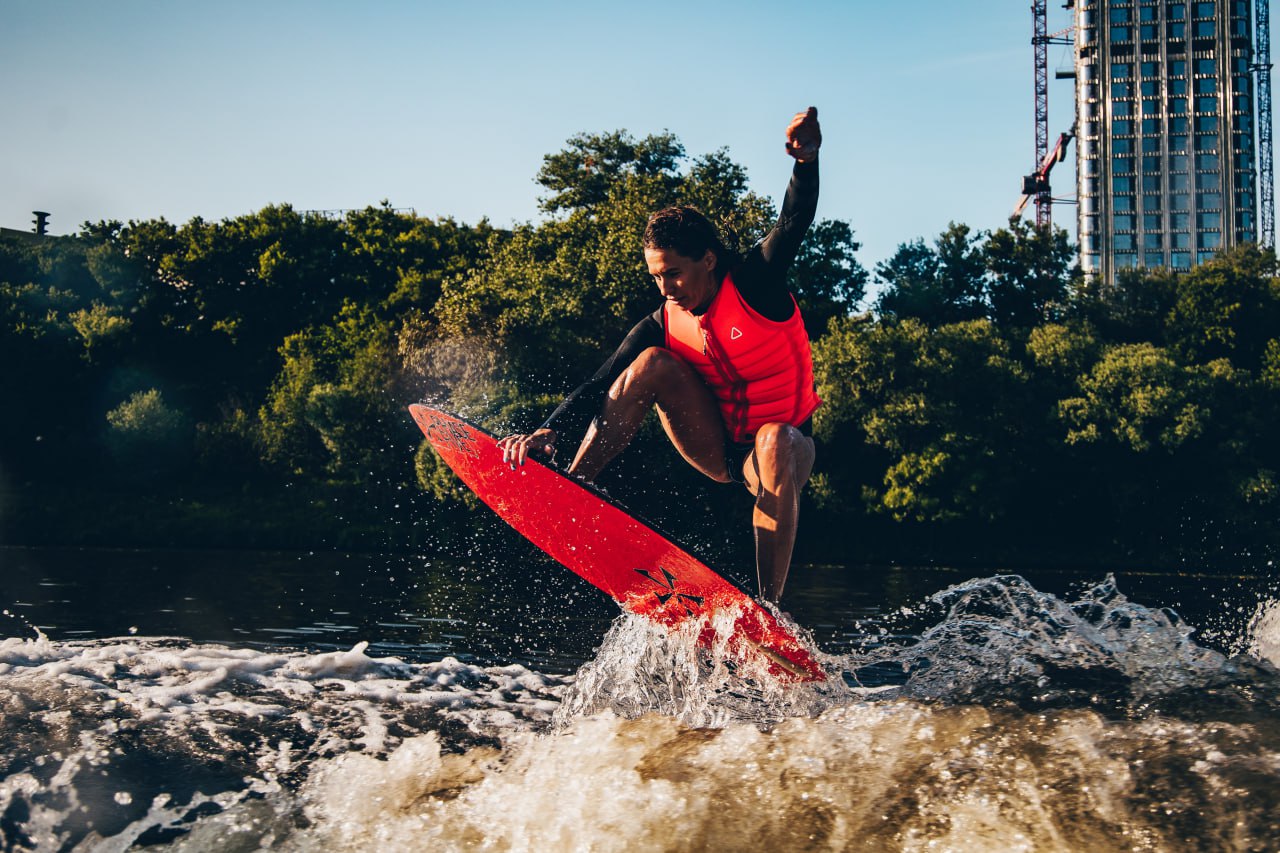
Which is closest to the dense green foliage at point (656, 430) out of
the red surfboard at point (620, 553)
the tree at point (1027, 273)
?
the tree at point (1027, 273)

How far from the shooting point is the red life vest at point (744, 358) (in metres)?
5.74

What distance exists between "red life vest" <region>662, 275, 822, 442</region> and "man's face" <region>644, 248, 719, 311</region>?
0.06 meters

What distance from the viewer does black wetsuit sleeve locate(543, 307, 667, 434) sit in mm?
6039

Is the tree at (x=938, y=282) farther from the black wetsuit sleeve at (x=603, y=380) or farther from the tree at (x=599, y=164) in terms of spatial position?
the black wetsuit sleeve at (x=603, y=380)

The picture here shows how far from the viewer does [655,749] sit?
4648 millimetres

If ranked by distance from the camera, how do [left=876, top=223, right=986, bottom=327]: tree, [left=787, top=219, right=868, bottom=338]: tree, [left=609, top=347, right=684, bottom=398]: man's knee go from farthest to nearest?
[left=876, top=223, right=986, bottom=327]: tree, [left=787, top=219, right=868, bottom=338]: tree, [left=609, top=347, right=684, bottom=398]: man's knee

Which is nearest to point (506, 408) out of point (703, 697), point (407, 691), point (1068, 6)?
point (407, 691)

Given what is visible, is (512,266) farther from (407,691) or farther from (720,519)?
(407,691)

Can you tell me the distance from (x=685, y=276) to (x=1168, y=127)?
11423 cm

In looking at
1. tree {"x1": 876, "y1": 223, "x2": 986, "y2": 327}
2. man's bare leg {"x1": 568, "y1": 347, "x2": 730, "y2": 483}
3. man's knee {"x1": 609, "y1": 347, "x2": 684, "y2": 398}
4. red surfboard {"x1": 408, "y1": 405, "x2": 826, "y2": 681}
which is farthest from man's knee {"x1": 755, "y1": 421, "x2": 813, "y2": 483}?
tree {"x1": 876, "y1": 223, "x2": 986, "y2": 327}

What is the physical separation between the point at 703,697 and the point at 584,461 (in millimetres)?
1409

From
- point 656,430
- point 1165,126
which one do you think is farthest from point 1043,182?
point 656,430

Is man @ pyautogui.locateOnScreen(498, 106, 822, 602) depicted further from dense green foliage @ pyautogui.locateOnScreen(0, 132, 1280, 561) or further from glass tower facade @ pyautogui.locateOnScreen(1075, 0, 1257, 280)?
glass tower facade @ pyautogui.locateOnScreen(1075, 0, 1257, 280)

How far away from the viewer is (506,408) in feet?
88.6
